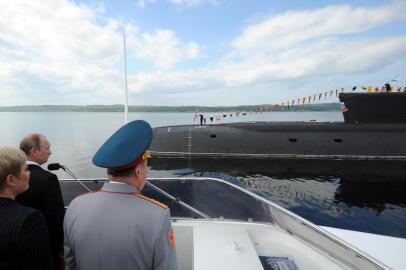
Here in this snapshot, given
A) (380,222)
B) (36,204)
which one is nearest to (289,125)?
(380,222)

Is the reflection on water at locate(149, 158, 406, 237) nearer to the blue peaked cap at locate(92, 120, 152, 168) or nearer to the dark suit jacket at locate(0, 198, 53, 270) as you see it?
the blue peaked cap at locate(92, 120, 152, 168)

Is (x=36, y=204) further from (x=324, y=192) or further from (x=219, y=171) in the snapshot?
(x=219, y=171)

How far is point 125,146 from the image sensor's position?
1912mm

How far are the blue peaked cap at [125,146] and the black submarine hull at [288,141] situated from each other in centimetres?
2051

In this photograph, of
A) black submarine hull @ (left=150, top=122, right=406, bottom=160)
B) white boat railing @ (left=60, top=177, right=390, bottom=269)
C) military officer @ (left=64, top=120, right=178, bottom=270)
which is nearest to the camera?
military officer @ (left=64, top=120, right=178, bottom=270)

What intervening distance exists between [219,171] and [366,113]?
36.2 feet

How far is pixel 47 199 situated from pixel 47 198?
1 centimetres

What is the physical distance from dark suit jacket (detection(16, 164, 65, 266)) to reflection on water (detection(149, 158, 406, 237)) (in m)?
9.83

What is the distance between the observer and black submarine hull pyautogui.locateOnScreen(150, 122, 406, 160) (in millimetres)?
20672

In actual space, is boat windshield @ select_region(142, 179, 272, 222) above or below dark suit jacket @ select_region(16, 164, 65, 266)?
below

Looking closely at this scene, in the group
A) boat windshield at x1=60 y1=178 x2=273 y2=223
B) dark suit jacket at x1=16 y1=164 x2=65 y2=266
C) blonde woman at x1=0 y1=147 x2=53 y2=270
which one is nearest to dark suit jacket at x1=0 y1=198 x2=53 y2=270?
blonde woman at x1=0 y1=147 x2=53 y2=270

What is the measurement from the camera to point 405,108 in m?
19.7

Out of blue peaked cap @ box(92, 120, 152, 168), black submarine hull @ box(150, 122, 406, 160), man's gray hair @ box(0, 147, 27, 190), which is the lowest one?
black submarine hull @ box(150, 122, 406, 160)

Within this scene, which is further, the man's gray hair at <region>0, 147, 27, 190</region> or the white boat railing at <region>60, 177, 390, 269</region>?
the white boat railing at <region>60, 177, 390, 269</region>
